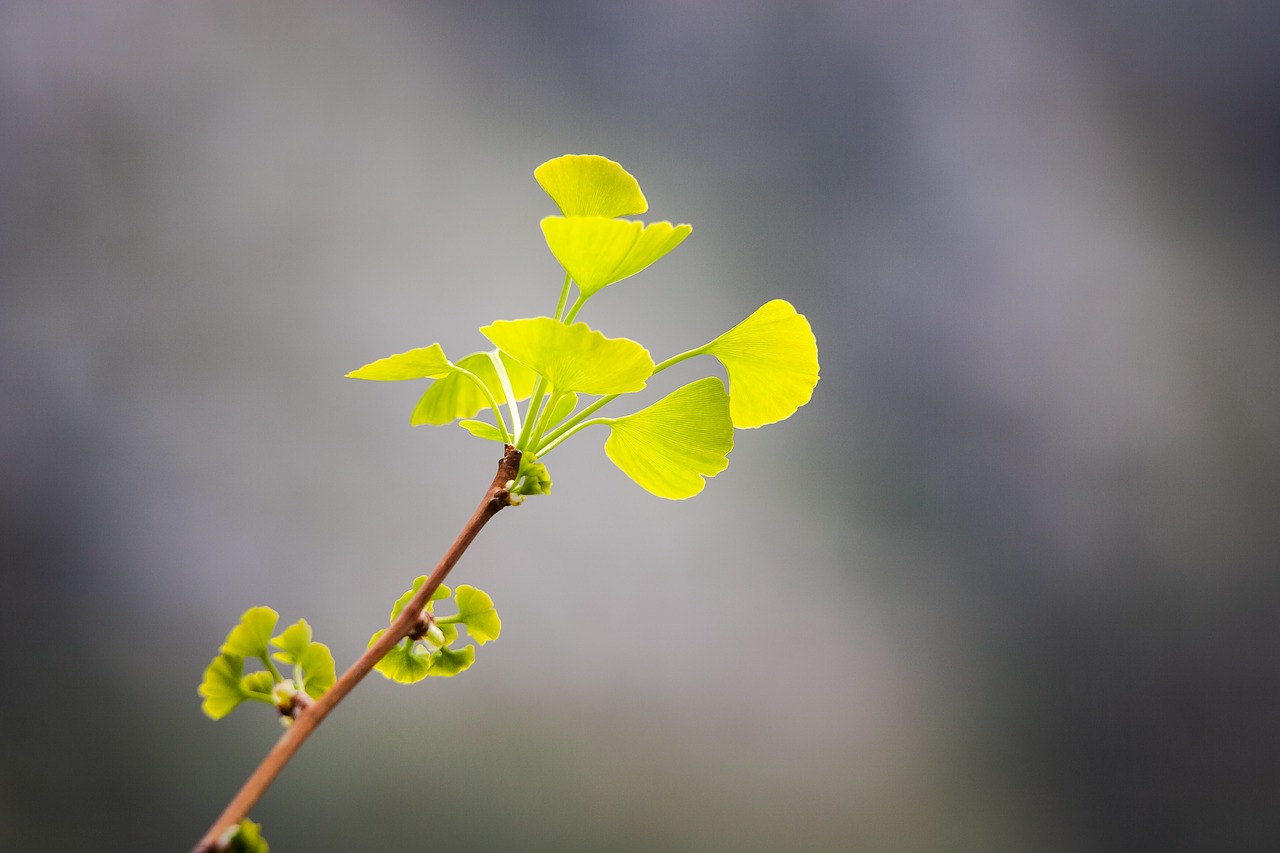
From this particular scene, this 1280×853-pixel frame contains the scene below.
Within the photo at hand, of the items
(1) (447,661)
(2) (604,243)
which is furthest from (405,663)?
(2) (604,243)

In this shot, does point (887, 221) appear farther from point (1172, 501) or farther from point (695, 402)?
point (695, 402)

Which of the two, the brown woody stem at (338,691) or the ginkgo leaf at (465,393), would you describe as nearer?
the brown woody stem at (338,691)

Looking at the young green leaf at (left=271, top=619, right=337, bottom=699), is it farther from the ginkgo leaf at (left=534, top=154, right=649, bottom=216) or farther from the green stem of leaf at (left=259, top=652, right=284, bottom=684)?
the ginkgo leaf at (left=534, top=154, right=649, bottom=216)

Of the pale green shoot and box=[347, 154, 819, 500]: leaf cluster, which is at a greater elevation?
box=[347, 154, 819, 500]: leaf cluster

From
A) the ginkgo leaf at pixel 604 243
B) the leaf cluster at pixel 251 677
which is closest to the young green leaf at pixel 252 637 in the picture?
the leaf cluster at pixel 251 677

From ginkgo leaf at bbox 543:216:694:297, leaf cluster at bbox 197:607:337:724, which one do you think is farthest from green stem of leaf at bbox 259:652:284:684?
ginkgo leaf at bbox 543:216:694:297

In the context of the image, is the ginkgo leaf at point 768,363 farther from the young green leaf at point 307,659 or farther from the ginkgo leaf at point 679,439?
the young green leaf at point 307,659
